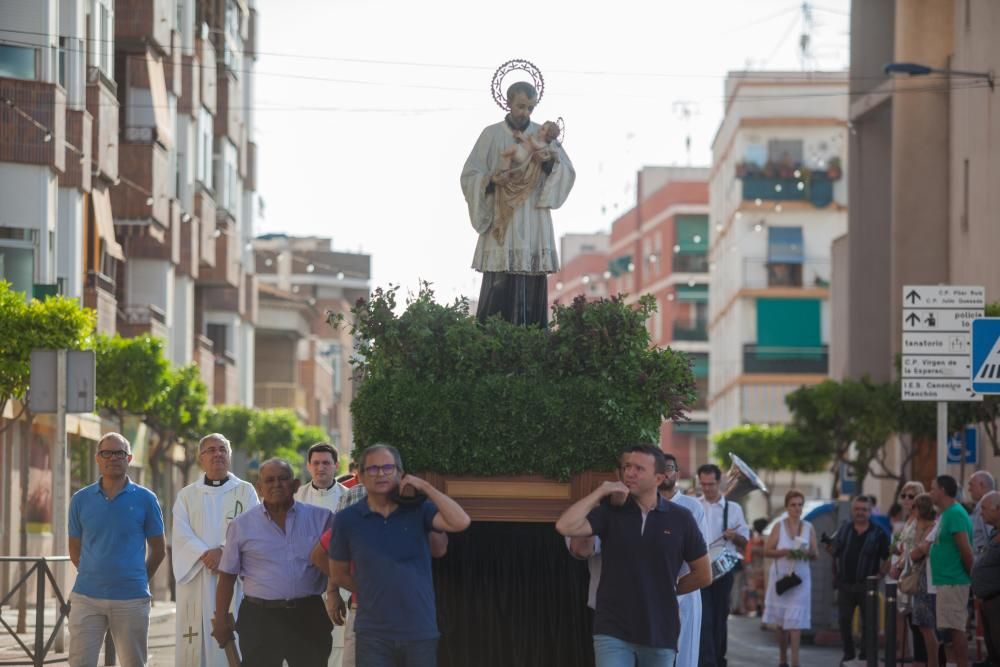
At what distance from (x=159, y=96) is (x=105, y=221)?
555 cm

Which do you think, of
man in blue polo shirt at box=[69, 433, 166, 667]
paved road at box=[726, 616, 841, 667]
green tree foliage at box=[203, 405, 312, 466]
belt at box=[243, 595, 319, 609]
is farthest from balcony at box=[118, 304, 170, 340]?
belt at box=[243, 595, 319, 609]

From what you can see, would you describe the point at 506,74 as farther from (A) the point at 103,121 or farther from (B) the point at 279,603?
(A) the point at 103,121

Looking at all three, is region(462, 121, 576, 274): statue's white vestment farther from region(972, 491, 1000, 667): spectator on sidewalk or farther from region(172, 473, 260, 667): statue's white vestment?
region(972, 491, 1000, 667): spectator on sidewalk

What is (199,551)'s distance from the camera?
565 inches

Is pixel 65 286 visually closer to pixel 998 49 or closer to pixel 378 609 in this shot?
pixel 998 49

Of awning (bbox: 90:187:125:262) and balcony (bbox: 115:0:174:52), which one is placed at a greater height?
balcony (bbox: 115:0:174:52)

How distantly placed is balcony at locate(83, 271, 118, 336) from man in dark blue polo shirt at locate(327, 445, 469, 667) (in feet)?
102

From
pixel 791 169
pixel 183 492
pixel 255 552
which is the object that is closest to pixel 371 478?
pixel 255 552

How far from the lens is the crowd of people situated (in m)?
10.4

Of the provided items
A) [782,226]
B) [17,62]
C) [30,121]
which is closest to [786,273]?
[782,226]

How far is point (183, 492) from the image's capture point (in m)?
14.3

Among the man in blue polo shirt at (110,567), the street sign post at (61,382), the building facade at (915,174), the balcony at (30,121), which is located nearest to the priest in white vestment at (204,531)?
the man in blue polo shirt at (110,567)

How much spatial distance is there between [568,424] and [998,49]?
94.1 feet

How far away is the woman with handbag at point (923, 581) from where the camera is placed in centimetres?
1969
